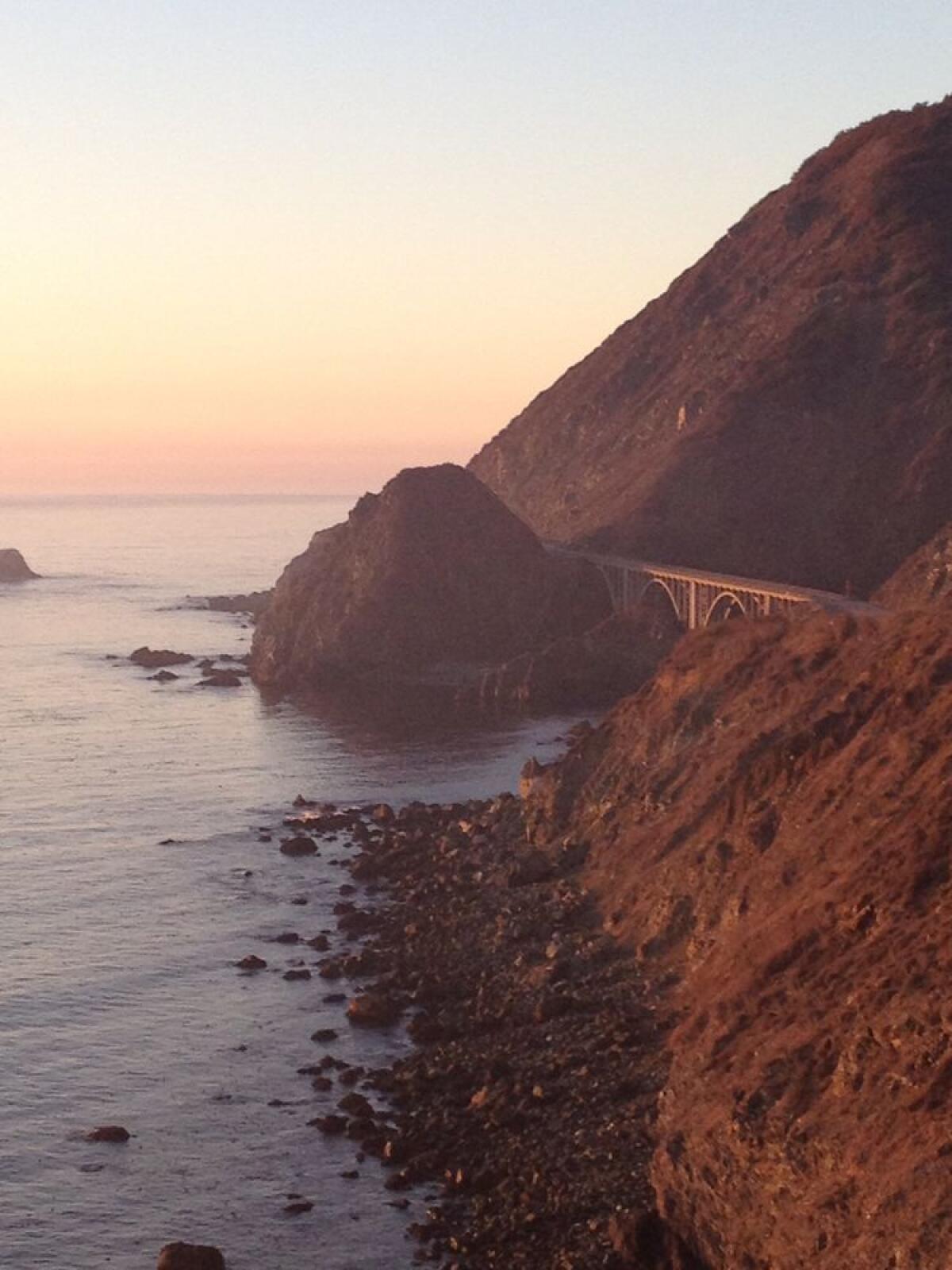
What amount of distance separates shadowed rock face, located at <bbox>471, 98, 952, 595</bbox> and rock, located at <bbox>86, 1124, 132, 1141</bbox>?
8837 cm

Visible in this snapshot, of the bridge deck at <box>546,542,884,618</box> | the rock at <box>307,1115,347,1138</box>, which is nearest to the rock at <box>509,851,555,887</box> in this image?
the rock at <box>307,1115,347,1138</box>

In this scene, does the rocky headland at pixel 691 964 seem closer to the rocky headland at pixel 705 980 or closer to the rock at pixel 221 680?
the rocky headland at pixel 705 980

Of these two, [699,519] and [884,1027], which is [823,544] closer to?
[699,519]

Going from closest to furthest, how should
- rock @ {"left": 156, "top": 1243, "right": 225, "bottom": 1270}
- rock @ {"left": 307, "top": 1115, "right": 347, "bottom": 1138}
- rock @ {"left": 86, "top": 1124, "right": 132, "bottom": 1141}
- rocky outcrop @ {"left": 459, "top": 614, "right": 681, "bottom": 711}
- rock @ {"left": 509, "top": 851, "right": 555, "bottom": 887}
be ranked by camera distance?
rock @ {"left": 156, "top": 1243, "right": 225, "bottom": 1270} < rock @ {"left": 307, "top": 1115, "right": 347, "bottom": 1138} < rock @ {"left": 86, "top": 1124, "right": 132, "bottom": 1141} < rock @ {"left": 509, "top": 851, "right": 555, "bottom": 887} < rocky outcrop @ {"left": 459, "top": 614, "right": 681, "bottom": 711}

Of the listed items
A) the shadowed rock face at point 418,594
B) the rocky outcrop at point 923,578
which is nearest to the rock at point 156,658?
the shadowed rock face at point 418,594

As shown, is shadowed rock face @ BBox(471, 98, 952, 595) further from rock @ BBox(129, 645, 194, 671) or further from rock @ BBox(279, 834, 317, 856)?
rock @ BBox(279, 834, 317, 856)

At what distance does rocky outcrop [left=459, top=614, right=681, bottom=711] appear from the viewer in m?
116

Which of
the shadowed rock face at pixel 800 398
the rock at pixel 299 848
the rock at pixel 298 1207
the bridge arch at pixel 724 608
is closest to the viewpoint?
the rock at pixel 298 1207

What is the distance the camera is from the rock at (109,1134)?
41.0m

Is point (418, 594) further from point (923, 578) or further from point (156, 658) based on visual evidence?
point (923, 578)

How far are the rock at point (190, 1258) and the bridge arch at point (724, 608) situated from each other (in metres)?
81.9

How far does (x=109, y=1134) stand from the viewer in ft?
135

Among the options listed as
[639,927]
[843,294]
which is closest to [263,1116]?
[639,927]

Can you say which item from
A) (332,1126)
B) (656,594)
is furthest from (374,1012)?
(656,594)
